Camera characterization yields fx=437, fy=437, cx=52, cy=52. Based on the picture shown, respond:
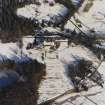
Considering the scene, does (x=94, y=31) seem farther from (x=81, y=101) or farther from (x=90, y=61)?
(x=81, y=101)

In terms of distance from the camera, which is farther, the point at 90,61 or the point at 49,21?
the point at 49,21

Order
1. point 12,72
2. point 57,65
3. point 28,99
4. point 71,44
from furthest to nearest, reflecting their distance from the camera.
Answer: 1. point 71,44
2. point 57,65
3. point 12,72
4. point 28,99

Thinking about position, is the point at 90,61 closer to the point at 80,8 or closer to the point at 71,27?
the point at 71,27

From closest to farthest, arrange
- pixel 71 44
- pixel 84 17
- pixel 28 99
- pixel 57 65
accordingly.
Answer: pixel 28 99, pixel 57 65, pixel 71 44, pixel 84 17

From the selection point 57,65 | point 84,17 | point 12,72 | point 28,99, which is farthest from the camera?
point 84,17

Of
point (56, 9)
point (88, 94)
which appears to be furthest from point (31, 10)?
point (88, 94)

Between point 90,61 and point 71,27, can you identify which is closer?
point 90,61

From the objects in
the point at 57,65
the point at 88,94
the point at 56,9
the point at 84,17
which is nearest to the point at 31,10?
the point at 56,9

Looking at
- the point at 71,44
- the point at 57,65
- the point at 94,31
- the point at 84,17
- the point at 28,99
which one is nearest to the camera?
the point at 28,99

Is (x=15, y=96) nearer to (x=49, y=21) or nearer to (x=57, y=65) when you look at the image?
(x=57, y=65)
